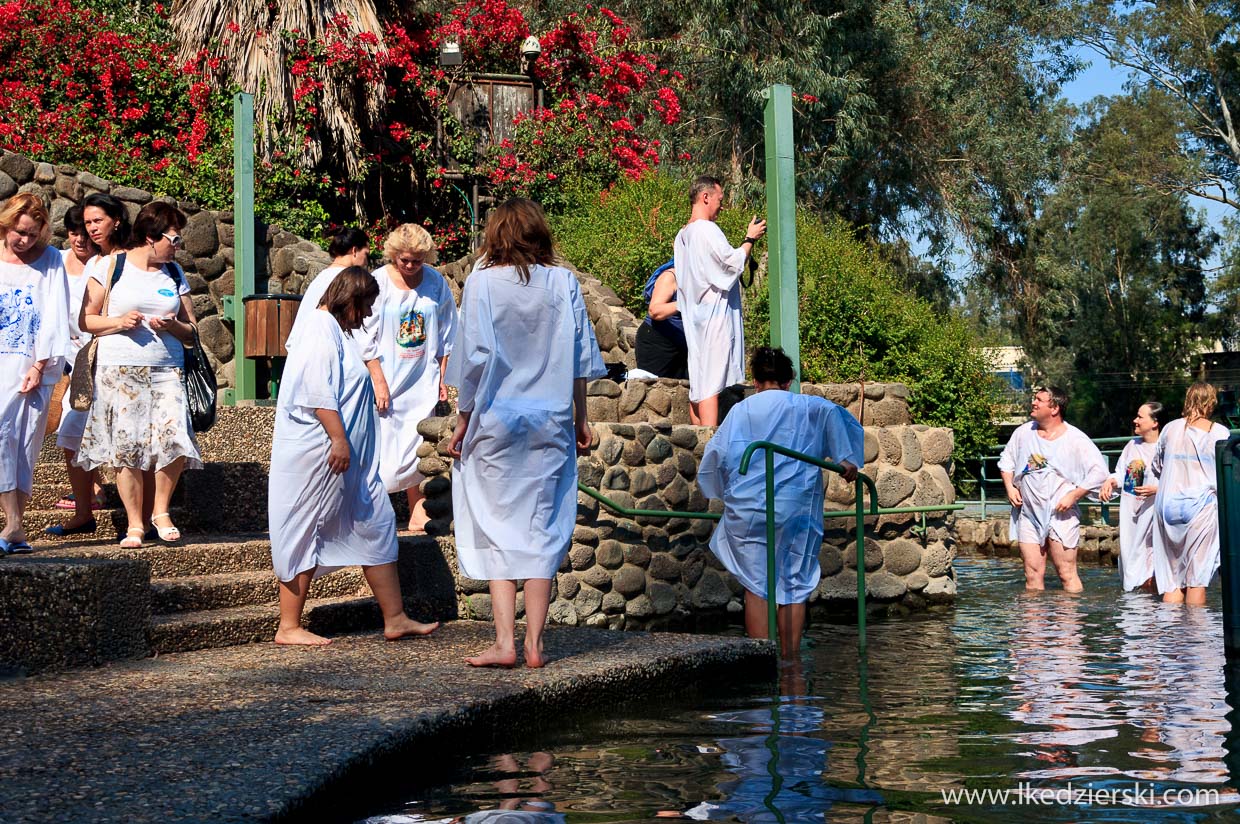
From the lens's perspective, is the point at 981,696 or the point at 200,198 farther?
the point at 200,198

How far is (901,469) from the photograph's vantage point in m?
11.8

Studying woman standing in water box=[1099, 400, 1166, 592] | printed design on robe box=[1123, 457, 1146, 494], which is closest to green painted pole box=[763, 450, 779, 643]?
woman standing in water box=[1099, 400, 1166, 592]

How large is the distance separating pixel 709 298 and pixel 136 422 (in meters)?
4.22

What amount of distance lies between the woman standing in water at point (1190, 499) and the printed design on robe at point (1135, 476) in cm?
126

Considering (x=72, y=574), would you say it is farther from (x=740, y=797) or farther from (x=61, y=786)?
(x=740, y=797)

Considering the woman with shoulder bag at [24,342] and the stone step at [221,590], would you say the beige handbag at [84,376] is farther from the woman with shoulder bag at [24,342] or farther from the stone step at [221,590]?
the stone step at [221,590]

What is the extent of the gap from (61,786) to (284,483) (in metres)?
2.72

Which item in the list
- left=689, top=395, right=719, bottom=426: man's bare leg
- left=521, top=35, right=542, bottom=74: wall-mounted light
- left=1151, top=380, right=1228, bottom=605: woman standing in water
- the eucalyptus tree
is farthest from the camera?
the eucalyptus tree

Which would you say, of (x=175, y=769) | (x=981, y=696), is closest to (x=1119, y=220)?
(x=981, y=696)

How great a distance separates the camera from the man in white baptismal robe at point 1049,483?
40.0 feet

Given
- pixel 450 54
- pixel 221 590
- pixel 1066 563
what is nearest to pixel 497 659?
pixel 221 590

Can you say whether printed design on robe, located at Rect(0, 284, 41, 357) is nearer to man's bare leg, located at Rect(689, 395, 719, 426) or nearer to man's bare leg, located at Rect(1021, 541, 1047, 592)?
man's bare leg, located at Rect(689, 395, 719, 426)

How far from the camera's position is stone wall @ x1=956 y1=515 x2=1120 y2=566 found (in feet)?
52.2

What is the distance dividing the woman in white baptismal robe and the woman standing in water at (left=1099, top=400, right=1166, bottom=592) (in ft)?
24.7
